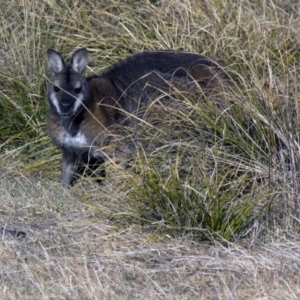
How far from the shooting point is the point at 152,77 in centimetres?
706

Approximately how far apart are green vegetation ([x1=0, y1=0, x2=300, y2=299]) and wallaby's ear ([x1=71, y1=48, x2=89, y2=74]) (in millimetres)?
675

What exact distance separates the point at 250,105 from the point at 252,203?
2.81 feet

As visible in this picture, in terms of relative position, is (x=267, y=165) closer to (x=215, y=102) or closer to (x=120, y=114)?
(x=215, y=102)

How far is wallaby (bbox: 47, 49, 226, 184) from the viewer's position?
21.7 feet

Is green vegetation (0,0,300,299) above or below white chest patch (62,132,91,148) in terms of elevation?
above

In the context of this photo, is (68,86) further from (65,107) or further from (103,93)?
(103,93)

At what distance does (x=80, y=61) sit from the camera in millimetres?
6746

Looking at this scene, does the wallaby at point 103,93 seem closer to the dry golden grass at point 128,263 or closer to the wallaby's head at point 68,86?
the wallaby's head at point 68,86

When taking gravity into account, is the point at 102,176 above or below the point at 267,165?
below

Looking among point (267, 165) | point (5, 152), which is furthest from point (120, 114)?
point (267, 165)

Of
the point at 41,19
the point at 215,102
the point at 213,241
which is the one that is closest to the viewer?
the point at 213,241

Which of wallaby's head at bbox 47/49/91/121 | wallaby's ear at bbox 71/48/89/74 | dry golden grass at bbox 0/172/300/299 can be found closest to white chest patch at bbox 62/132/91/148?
wallaby's head at bbox 47/49/91/121

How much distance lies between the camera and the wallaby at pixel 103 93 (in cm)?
661

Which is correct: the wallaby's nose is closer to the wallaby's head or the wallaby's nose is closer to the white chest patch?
the wallaby's head
